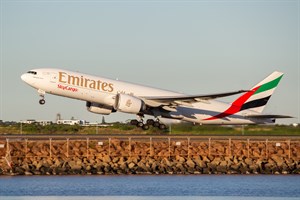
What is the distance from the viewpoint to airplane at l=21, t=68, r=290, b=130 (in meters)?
70.3

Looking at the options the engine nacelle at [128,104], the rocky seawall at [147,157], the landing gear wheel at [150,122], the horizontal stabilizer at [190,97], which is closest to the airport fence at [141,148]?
the rocky seawall at [147,157]

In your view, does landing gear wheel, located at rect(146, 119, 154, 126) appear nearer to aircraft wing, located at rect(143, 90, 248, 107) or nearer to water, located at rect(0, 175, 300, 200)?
aircraft wing, located at rect(143, 90, 248, 107)

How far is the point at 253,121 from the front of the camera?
250 feet

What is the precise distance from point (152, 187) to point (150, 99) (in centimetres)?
2015

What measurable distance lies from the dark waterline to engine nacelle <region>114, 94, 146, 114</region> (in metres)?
12.9

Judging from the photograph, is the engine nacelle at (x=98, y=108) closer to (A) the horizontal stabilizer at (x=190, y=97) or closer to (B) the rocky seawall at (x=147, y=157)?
(A) the horizontal stabilizer at (x=190, y=97)

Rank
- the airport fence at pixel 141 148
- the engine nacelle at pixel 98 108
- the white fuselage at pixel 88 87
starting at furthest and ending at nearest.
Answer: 1. the engine nacelle at pixel 98 108
2. the white fuselage at pixel 88 87
3. the airport fence at pixel 141 148

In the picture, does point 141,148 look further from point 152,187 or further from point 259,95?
point 259,95

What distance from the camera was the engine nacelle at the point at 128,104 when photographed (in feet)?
233

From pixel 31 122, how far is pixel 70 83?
71.4ft

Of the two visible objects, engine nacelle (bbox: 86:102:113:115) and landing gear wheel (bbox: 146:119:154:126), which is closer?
engine nacelle (bbox: 86:102:113:115)

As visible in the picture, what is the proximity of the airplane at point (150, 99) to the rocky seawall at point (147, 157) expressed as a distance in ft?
13.7

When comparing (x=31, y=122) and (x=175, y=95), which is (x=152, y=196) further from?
(x=31, y=122)

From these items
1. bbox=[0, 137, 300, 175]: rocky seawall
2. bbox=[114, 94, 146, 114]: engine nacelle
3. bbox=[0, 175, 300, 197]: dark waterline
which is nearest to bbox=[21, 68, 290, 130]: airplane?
bbox=[114, 94, 146, 114]: engine nacelle
